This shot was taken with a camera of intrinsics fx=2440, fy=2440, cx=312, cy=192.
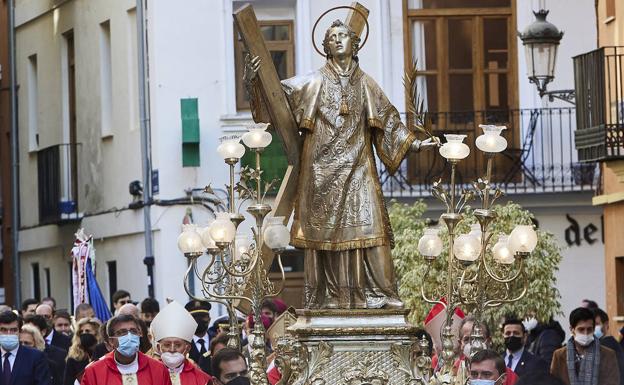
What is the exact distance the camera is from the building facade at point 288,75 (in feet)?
108

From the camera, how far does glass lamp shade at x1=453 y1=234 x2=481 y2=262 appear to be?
1688 centimetres

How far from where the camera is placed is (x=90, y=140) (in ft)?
121

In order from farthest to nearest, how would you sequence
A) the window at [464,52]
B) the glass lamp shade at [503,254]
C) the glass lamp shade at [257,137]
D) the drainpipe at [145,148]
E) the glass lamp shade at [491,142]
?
the window at [464,52] < the drainpipe at [145,148] < the glass lamp shade at [503,254] < the glass lamp shade at [491,142] < the glass lamp shade at [257,137]

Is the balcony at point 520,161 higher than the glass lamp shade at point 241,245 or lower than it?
higher

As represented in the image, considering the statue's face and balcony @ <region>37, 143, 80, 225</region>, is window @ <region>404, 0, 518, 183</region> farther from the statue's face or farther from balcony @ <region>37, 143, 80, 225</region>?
the statue's face

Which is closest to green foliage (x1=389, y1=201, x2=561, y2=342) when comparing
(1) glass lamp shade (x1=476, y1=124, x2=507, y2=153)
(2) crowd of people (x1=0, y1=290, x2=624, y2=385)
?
(2) crowd of people (x1=0, y1=290, x2=624, y2=385)

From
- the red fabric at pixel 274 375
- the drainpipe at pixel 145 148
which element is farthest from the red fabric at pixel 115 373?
the drainpipe at pixel 145 148

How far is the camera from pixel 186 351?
16078mm

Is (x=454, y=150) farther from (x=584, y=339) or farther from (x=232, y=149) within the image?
(x=584, y=339)

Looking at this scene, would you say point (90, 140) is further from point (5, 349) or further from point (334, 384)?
point (334, 384)

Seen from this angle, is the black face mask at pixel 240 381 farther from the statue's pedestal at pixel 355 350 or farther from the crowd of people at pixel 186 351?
the statue's pedestal at pixel 355 350

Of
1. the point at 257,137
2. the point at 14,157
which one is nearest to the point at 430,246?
the point at 257,137

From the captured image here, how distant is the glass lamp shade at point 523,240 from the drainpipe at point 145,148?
1617 centimetres

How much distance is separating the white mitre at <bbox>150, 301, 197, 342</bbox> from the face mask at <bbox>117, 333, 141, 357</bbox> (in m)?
0.70
